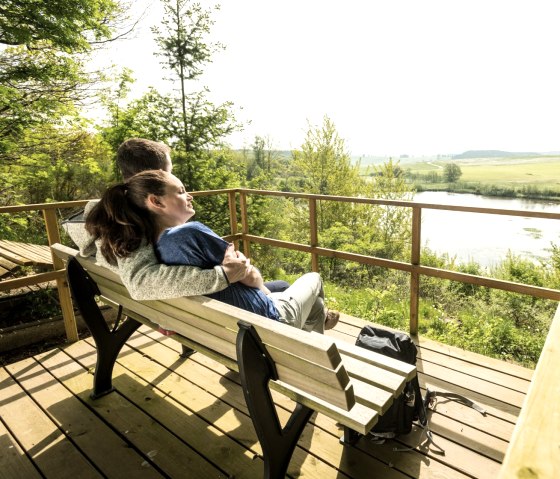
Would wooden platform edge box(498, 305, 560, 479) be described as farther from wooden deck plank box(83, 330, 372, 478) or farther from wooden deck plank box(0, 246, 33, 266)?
wooden deck plank box(0, 246, 33, 266)

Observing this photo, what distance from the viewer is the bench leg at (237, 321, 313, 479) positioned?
4.07 ft

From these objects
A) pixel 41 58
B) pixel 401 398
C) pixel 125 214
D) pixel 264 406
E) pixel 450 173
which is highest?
pixel 41 58

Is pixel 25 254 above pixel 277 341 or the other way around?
the other way around

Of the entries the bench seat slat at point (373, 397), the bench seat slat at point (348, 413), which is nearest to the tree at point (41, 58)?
the bench seat slat at point (348, 413)

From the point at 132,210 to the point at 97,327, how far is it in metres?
1.04

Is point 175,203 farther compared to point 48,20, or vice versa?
point 48,20

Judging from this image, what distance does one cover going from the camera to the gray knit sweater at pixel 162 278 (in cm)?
141

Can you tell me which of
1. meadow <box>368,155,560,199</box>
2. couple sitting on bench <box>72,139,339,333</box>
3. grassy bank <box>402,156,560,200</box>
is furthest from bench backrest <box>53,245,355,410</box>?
grassy bank <box>402,156,560,200</box>

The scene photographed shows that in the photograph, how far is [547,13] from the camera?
150 feet

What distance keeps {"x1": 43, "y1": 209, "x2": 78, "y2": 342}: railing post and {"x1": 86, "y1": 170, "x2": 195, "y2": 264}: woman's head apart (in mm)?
1393

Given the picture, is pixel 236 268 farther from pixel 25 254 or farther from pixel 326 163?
pixel 326 163

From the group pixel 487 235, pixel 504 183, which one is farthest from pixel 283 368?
pixel 504 183

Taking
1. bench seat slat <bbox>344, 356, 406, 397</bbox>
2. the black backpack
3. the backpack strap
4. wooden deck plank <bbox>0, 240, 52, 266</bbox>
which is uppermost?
bench seat slat <bbox>344, 356, 406, 397</bbox>

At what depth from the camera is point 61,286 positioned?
2879 millimetres
